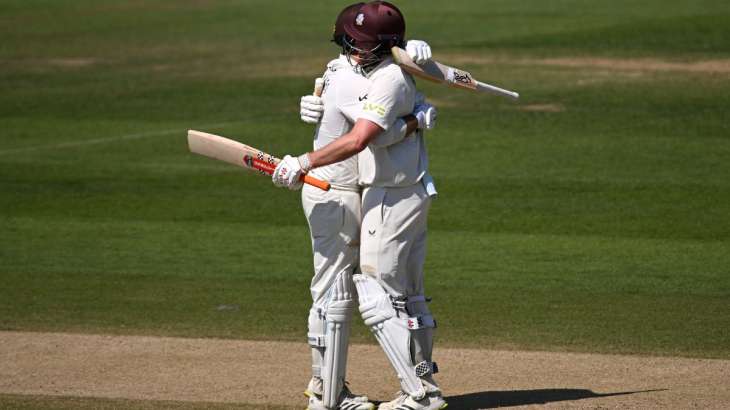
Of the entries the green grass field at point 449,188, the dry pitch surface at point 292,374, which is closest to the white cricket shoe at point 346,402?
the dry pitch surface at point 292,374

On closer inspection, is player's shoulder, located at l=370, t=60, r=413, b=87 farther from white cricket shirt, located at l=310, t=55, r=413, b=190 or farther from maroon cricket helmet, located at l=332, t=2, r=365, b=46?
maroon cricket helmet, located at l=332, t=2, r=365, b=46

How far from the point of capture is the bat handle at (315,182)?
20.1 ft

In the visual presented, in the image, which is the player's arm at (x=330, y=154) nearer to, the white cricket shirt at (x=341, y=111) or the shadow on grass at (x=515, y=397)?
the white cricket shirt at (x=341, y=111)

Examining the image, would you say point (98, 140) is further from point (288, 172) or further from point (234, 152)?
point (288, 172)

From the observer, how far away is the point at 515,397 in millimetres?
6738

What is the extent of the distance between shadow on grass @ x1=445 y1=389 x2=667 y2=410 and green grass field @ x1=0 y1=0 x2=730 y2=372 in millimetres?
1014

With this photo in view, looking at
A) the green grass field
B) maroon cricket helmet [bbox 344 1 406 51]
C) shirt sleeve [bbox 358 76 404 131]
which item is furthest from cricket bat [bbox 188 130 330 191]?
the green grass field

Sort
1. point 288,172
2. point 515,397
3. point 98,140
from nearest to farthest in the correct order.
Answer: point 288,172 → point 515,397 → point 98,140

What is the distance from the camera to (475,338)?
26.5 feet

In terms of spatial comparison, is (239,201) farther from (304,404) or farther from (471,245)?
(304,404)

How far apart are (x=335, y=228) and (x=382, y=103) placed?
2.40 feet

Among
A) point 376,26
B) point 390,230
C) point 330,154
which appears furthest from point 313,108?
point 390,230

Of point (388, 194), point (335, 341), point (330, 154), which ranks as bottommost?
point (335, 341)

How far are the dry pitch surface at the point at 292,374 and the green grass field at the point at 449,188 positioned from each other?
1.18ft
